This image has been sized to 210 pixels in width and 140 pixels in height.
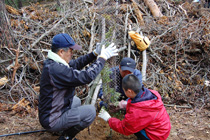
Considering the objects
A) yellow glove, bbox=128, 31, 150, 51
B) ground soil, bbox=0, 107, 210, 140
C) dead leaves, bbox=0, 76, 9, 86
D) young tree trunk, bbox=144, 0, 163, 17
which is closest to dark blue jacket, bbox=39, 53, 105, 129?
ground soil, bbox=0, 107, 210, 140

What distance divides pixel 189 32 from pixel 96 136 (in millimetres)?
4220

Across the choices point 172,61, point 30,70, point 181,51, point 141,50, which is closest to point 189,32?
point 181,51

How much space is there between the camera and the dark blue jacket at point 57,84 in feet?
6.42

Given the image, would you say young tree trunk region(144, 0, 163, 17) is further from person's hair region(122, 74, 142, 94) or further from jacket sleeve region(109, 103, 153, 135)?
jacket sleeve region(109, 103, 153, 135)

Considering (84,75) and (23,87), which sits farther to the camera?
(23,87)

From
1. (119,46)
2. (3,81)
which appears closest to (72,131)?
(3,81)

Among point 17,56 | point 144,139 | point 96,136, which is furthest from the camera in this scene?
point 17,56

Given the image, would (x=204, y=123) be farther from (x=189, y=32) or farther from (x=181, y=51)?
(x=189, y=32)

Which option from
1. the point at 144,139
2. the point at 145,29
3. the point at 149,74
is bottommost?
the point at 144,139

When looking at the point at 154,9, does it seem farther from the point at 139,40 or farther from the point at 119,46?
the point at 119,46

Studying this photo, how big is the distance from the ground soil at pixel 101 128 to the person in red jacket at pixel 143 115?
26.2 inches

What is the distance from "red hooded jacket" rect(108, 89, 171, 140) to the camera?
215 centimetres

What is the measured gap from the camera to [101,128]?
3072 mm

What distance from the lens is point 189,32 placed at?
4.91 meters
